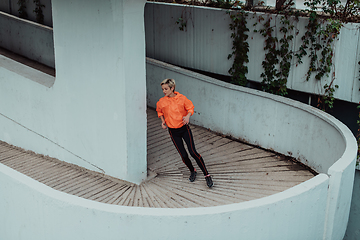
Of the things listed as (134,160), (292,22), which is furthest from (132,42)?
(292,22)

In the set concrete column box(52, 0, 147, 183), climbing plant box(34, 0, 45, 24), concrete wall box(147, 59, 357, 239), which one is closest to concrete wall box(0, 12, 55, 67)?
climbing plant box(34, 0, 45, 24)

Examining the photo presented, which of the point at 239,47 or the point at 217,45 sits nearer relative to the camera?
the point at 239,47

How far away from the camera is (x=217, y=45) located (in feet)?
34.6

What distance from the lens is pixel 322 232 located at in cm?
542

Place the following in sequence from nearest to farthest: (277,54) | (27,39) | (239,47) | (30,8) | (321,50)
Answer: (321,50) < (277,54) < (239,47) < (27,39) < (30,8)

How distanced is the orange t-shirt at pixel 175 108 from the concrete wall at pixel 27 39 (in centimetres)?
704

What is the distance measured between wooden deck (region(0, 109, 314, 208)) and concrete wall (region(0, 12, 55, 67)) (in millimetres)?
4834

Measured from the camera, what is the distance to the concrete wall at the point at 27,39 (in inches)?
503

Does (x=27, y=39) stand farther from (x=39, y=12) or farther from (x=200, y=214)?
(x=200, y=214)

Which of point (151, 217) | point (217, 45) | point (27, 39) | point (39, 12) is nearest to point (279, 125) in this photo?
point (217, 45)

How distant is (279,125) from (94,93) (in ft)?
11.4

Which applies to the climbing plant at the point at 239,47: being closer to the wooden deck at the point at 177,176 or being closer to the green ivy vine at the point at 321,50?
the green ivy vine at the point at 321,50

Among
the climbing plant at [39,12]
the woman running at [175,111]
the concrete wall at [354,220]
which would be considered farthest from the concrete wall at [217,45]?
the climbing plant at [39,12]

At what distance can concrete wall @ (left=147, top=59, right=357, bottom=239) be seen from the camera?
5.58m
